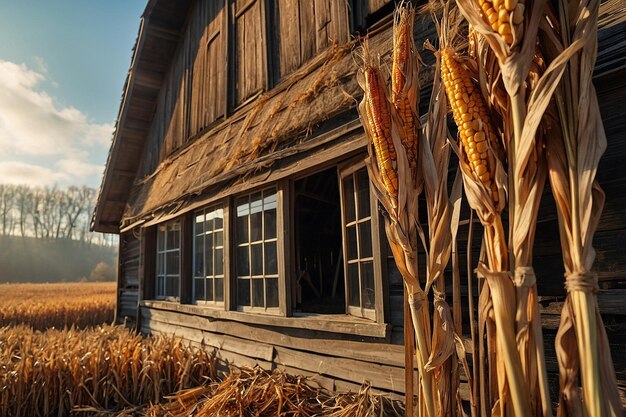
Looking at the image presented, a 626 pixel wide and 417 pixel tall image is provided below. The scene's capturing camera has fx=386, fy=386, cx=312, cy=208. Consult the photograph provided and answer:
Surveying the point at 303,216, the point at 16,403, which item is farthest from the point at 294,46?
the point at 16,403

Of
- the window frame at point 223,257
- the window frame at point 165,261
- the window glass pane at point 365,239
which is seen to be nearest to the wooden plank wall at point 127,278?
the window frame at point 165,261

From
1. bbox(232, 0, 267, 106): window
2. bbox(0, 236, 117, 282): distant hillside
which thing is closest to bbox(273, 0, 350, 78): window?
bbox(232, 0, 267, 106): window

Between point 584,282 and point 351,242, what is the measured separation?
7.52ft

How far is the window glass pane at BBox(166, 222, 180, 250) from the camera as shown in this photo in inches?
264

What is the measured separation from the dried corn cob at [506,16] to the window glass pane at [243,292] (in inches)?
156

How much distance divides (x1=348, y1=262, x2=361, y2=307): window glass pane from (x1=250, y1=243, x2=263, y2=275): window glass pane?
4.73ft

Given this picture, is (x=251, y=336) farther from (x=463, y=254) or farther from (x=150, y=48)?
(x=150, y=48)

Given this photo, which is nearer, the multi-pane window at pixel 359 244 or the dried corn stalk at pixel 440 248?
the dried corn stalk at pixel 440 248

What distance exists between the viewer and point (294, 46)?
4863 mm

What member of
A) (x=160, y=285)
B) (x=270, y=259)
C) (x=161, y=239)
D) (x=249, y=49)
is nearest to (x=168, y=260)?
(x=161, y=239)

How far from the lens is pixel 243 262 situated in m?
4.89

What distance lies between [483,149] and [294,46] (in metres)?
3.91

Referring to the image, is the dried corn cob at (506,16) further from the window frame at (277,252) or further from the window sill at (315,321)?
the window frame at (277,252)

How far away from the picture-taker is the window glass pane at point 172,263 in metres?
6.60
